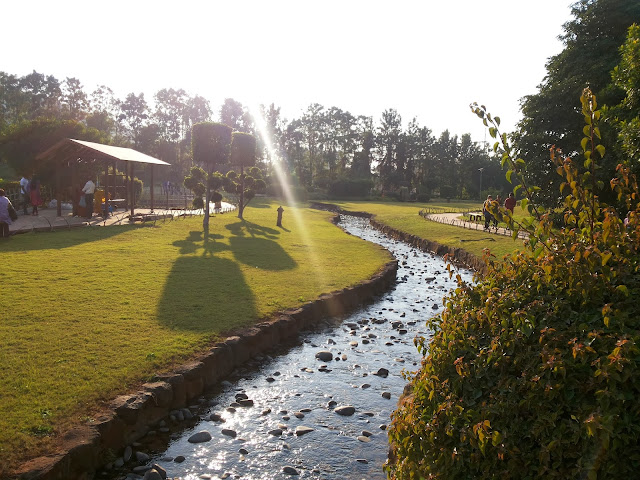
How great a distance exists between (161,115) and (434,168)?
57451mm

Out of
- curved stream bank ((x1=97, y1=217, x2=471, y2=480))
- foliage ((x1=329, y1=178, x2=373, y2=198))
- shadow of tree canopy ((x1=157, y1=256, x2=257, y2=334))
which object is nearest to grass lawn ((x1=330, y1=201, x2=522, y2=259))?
shadow of tree canopy ((x1=157, y1=256, x2=257, y2=334))

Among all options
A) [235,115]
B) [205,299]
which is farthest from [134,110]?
[205,299]

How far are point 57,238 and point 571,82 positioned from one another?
25.4 metres

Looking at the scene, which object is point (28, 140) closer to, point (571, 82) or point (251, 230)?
point (251, 230)

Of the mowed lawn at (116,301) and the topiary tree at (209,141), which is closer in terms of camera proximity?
the mowed lawn at (116,301)

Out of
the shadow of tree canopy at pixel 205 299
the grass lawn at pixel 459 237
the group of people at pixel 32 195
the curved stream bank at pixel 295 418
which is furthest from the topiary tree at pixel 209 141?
the curved stream bank at pixel 295 418

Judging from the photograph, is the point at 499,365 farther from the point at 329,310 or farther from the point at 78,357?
the point at 329,310

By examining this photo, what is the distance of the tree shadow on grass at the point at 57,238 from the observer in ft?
57.1

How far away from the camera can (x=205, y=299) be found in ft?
39.4

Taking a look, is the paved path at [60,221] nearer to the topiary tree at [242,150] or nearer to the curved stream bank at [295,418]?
the topiary tree at [242,150]

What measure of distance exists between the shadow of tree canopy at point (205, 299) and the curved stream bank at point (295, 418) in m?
1.27

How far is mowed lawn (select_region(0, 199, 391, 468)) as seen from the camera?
6617 millimetres

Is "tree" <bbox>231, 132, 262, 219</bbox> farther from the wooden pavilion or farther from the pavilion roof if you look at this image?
the pavilion roof

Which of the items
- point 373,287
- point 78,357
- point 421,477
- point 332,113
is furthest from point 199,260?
point 332,113
